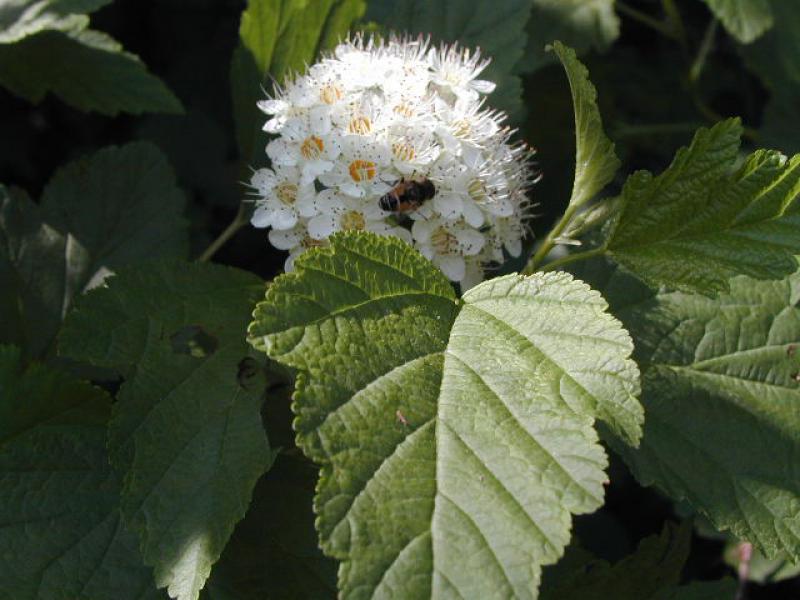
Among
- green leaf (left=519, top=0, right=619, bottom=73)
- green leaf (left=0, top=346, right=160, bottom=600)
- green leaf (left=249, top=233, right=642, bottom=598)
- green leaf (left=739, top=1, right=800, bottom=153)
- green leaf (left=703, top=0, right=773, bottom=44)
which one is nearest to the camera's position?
green leaf (left=249, top=233, right=642, bottom=598)

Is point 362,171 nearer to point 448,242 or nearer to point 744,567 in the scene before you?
point 448,242

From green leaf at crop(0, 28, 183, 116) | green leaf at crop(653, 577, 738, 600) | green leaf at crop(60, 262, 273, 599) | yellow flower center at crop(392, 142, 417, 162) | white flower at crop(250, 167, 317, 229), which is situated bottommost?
green leaf at crop(653, 577, 738, 600)

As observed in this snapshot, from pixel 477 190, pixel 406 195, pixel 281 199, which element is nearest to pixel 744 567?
pixel 477 190

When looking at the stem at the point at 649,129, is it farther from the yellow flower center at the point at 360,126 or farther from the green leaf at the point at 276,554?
the green leaf at the point at 276,554

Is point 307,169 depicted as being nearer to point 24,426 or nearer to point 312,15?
point 312,15

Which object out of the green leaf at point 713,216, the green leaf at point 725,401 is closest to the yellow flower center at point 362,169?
the green leaf at point 713,216

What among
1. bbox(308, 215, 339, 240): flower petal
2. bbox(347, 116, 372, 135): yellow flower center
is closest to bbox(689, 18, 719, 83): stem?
bbox(347, 116, 372, 135): yellow flower center

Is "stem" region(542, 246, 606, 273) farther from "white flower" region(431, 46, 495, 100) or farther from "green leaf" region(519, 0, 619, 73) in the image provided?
"green leaf" region(519, 0, 619, 73)
